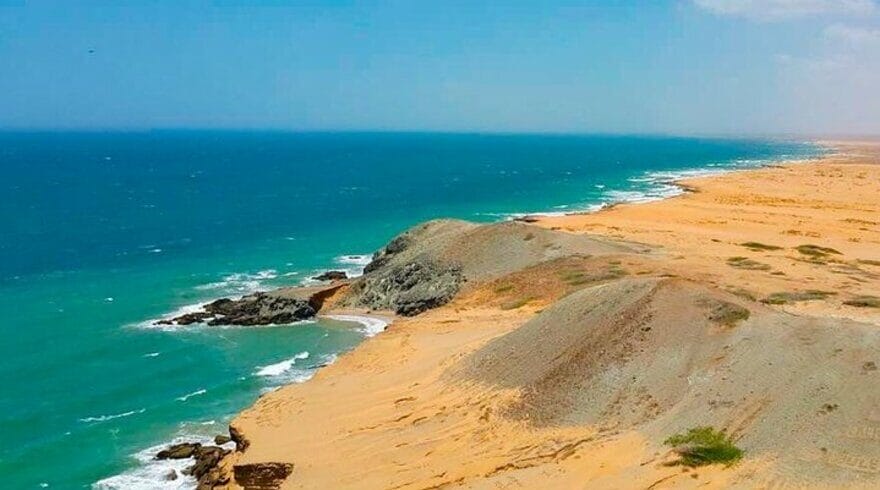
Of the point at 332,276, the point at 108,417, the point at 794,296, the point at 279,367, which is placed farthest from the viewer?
the point at 332,276

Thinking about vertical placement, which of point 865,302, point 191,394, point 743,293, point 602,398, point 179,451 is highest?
point 743,293

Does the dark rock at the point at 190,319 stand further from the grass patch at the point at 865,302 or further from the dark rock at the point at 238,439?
the grass patch at the point at 865,302

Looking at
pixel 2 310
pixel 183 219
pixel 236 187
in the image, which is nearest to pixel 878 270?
pixel 2 310

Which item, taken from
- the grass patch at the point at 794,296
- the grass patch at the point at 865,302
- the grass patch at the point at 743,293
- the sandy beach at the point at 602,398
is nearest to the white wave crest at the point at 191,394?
the sandy beach at the point at 602,398

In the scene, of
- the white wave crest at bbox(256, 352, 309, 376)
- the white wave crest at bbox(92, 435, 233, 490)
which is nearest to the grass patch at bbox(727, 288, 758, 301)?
the white wave crest at bbox(256, 352, 309, 376)

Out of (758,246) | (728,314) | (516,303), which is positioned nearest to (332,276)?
(516,303)

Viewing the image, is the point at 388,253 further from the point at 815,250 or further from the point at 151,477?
the point at 151,477

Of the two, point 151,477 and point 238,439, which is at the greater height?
point 238,439

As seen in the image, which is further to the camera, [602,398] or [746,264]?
→ [746,264]

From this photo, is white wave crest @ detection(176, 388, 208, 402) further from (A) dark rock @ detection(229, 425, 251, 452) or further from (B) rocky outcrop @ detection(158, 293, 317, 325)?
(B) rocky outcrop @ detection(158, 293, 317, 325)
